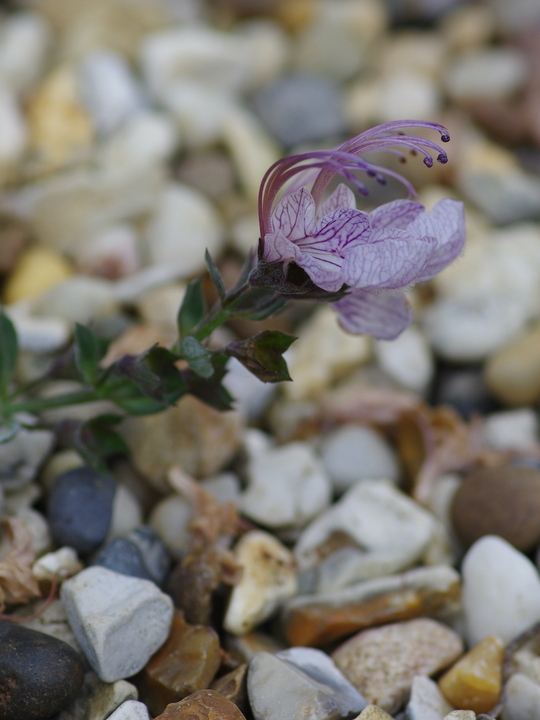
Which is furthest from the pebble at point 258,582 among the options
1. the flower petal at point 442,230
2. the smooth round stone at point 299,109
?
the smooth round stone at point 299,109

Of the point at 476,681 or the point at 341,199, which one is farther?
the point at 476,681

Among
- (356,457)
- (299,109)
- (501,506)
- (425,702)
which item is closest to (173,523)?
(356,457)

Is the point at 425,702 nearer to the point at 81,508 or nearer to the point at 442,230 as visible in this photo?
the point at 81,508

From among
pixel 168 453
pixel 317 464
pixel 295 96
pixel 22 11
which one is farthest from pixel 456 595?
pixel 22 11

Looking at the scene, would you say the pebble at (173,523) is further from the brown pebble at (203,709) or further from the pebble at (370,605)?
the brown pebble at (203,709)

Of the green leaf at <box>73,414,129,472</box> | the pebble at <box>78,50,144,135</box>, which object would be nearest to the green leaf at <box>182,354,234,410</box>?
the green leaf at <box>73,414,129,472</box>

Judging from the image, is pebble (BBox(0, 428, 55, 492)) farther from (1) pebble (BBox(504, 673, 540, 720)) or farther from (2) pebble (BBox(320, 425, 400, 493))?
(1) pebble (BBox(504, 673, 540, 720))
